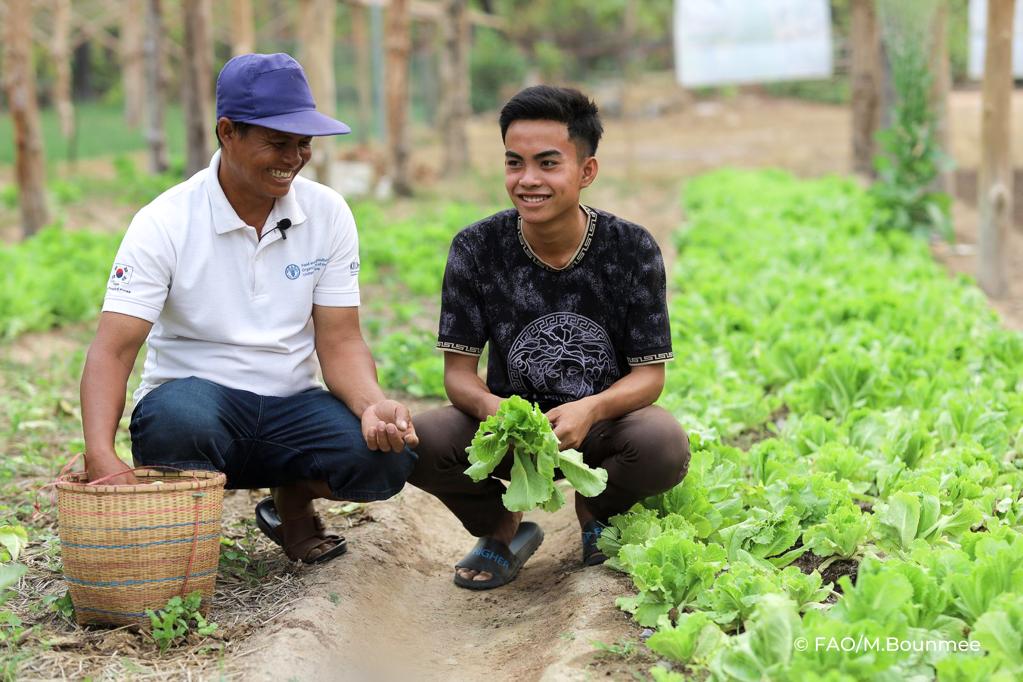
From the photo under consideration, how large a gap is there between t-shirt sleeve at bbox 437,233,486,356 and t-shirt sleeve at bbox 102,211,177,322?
85 cm

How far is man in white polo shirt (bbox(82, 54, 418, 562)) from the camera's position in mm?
3416

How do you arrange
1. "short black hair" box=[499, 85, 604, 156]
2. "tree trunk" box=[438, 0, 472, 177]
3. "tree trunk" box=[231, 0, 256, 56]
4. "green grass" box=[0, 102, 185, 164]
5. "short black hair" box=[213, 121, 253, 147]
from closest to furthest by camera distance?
"short black hair" box=[213, 121, 253, 147]
"short black hair" box=[499, 85, 604, 156]
"tree trunk" box=[231, 0, 256, 56]
"tree trunk" box=[438, 0, 472, 177]
"green grass" box=[0, 102, 185, 164]

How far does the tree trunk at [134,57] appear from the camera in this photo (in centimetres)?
2173

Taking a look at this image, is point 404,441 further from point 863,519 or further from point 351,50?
point 351,50

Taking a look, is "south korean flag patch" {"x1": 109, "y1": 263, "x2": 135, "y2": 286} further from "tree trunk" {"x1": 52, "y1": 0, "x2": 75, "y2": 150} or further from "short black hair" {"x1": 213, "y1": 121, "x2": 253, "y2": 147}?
"tree trunk" {"x1": 52, "y1": 0, "x2": 75, "y2": 150}

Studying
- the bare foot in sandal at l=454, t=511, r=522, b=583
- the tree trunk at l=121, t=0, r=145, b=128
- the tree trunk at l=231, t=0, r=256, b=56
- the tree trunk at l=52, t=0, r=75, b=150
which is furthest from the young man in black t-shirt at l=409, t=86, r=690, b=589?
the tree trunk at l=121, t=0, r=145, b=128

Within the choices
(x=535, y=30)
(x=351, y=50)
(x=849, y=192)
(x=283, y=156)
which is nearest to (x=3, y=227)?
(x=849, y=192)

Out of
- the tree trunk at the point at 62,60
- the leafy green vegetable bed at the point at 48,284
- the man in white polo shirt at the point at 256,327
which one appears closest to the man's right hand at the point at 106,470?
the man in white polo shirt at the point at 256,327

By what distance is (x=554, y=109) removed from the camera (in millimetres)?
3576

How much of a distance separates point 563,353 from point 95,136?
23.5 m

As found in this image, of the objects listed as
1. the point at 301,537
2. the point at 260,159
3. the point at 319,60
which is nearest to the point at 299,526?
the point at 301,537

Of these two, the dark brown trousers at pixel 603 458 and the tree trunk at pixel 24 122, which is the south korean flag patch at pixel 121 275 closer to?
the dark brown trousers at pixel 603 458

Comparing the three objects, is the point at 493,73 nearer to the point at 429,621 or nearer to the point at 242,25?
the point at 242,25

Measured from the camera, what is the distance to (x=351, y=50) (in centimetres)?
2938
